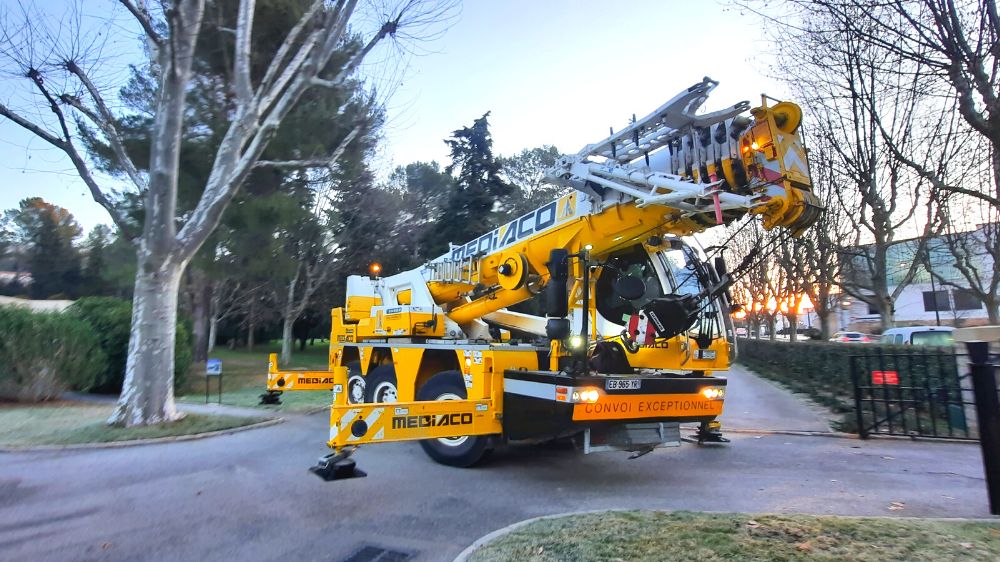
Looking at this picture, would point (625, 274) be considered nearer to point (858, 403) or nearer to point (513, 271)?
point (513, 271)

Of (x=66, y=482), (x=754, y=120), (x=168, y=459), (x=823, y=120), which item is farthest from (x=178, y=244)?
(x=823, y=120)

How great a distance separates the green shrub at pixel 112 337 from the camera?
16219 mm

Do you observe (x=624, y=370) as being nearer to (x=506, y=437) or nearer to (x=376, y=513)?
(x=506, y=437)

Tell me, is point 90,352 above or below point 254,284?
below

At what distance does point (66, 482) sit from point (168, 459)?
52.6 inches

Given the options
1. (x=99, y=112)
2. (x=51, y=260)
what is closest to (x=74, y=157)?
(x=99, y=112)

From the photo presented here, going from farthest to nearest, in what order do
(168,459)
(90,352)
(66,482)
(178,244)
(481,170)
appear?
(481,170) < (90,352) < (178,244) < (168,459) < (66,482)

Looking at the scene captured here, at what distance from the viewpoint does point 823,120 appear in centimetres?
1606

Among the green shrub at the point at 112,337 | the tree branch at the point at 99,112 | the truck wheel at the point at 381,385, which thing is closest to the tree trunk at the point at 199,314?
the green shrub at the point at 112,337

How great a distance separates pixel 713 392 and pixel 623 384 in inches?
56.7

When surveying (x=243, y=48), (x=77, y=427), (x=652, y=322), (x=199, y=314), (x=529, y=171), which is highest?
(x=529, y=171)

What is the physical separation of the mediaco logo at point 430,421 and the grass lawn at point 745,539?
1699 millimetres

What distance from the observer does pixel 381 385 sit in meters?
9.34

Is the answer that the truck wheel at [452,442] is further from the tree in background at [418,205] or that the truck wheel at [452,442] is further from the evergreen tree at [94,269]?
the evergreen tree at [94,269]
